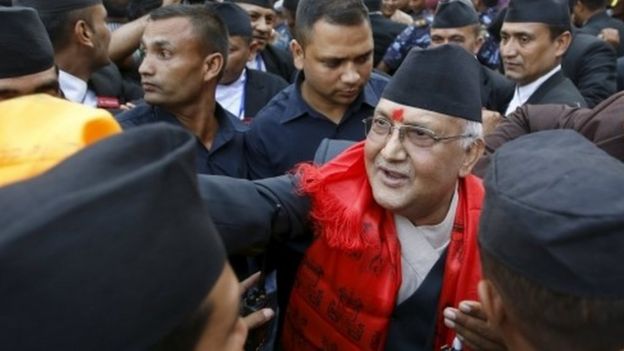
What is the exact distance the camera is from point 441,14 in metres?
5.66

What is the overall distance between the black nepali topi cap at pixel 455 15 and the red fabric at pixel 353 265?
3426mm

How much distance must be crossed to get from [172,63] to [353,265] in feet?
4.64

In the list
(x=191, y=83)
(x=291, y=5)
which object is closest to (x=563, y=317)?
(x=191, y=83)

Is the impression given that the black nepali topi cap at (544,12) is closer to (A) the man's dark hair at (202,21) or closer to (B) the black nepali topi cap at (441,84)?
(A) the man's dark hair at (202,21)

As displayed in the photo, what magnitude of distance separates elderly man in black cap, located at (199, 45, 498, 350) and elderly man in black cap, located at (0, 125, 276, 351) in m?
0.99

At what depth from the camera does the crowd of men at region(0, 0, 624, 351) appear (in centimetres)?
102

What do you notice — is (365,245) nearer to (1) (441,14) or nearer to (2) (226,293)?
(2) (226,293)

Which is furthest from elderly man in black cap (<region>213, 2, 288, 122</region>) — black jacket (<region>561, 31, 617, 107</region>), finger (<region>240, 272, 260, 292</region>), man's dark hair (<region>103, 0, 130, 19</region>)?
finger (<region>240, 272, 260, 292</region>)

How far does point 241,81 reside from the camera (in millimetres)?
4645

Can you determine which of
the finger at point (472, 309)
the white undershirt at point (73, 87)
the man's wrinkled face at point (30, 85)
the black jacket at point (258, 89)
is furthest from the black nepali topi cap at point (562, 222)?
the black jacket at point (258, 89)

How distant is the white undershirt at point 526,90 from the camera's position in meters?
4.70

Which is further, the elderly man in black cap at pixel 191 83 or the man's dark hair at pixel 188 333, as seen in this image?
the elderly man in black cap at pixel 191 83

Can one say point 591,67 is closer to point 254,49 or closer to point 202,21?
point 254,49

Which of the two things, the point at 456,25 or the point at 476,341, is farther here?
the point at 456,25
